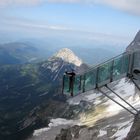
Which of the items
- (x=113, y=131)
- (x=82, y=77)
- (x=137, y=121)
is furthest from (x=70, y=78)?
(x=113, y=131)

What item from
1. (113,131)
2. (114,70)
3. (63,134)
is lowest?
(63,134)

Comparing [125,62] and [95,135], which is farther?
[95,135]

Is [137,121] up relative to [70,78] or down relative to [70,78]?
down

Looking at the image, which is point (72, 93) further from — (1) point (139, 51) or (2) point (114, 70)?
(1) point (139, 51)

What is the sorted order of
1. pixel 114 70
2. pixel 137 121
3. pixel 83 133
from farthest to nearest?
pixel 83 133, pixel 137 121, pixel 114 70

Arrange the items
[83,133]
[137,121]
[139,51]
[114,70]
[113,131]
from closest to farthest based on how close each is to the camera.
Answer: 1. [139,51]
2. [114,70]
3. [137,121]
4. [113,131]
5. [83,133]

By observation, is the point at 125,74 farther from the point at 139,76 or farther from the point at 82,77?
the point at 82,77

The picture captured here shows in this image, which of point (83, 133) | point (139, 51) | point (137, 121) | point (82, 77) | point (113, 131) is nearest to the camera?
point (139, 51)

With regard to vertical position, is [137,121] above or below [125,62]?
below

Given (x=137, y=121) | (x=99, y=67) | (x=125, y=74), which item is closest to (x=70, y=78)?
(x=99, y=67)
